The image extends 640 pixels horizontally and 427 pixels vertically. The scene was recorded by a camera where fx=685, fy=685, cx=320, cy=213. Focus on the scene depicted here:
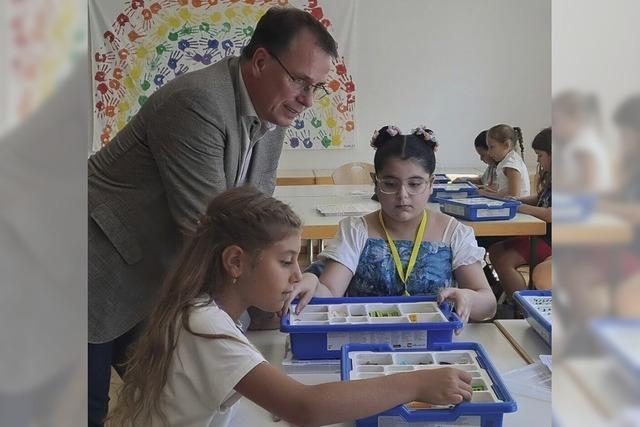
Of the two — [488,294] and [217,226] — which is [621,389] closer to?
[217,226]

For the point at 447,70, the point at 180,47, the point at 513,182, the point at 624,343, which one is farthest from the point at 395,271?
the point at 180,47

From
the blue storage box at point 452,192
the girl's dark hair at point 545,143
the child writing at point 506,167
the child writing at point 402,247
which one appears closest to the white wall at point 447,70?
the child writing at point 506,167

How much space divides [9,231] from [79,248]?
0.02m

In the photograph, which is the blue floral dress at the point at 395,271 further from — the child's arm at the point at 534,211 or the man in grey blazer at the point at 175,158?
the child's arm at the point at 534,211

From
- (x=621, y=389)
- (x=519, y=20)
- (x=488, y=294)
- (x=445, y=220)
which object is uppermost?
(x=519, y=20)

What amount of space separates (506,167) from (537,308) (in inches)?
97.9

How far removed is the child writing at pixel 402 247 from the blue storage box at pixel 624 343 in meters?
1.59

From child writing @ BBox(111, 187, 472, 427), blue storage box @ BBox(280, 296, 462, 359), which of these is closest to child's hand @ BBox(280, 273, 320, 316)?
blue storage box @ BBox(280, 296, 462, 359)

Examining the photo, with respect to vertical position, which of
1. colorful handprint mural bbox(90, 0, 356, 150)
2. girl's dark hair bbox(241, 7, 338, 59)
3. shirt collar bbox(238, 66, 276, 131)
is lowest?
shirt collar bbox(238, 66, 276, 131)

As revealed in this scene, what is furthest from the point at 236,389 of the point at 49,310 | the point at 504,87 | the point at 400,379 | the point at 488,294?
the point at 504,87

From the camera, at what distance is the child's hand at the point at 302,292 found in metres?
1.45

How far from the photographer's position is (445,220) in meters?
1.93

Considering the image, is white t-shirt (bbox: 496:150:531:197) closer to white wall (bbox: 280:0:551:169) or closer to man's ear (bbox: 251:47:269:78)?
white wall (bbox: 280:0:551:169)

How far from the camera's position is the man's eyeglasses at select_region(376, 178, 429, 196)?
192cm
